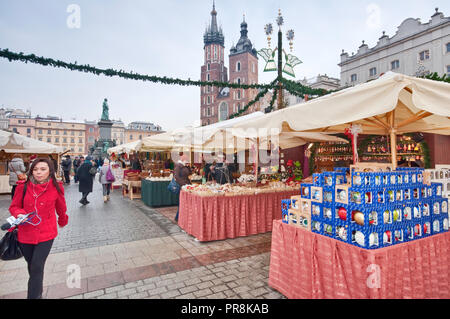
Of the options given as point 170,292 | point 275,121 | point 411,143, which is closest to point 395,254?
point 275,121

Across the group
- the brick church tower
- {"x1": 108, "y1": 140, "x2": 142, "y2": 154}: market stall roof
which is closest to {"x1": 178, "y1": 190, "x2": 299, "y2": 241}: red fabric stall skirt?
{"x1": 108, "y1": 140, "x2": 142, "y2": 154}: market stall roof

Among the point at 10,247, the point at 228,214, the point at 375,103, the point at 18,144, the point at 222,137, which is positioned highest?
the point at 18,144

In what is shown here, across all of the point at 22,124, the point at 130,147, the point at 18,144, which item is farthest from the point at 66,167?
the point at 22,124

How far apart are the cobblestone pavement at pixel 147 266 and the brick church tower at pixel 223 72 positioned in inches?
1963

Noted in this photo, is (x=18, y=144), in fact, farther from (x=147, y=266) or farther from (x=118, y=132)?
(x=118, y=132)

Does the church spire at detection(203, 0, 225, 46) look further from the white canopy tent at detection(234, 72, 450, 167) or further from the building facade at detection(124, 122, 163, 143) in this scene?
→ the white canopy tent at detection(234, 72, 450, 167)

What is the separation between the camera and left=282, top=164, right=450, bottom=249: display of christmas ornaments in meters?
2.24

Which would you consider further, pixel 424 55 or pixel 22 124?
pixel 22 124

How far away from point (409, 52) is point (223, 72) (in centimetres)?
4878

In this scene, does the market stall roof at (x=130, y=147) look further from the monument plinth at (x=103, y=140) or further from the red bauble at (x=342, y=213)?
the monument plinth at (x=103, y=140)

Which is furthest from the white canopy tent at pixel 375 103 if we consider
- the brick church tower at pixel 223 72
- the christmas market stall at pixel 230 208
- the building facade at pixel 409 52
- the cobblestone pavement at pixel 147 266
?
the brick church tower at pixel 223 72

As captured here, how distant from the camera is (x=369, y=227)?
7.16 ft

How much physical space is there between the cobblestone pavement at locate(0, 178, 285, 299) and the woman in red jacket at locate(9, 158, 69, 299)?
59 centimetres
